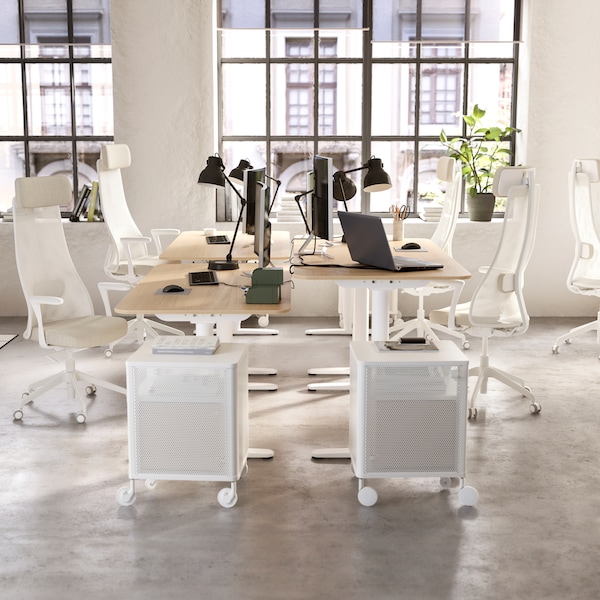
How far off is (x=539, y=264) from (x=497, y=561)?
187 inches

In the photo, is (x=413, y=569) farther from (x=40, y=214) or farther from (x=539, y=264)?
(x=539, y=264)

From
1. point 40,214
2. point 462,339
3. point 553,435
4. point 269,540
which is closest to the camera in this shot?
point 269,540

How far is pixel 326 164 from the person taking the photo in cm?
534

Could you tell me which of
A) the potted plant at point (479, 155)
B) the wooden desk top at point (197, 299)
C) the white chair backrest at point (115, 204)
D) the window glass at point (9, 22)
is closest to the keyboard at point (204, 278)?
the wooden desk top at point (197, 299)

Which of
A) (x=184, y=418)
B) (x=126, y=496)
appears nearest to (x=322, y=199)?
(x=184, y=418)

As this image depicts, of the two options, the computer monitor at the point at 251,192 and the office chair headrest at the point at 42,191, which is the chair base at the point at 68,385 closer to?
the office chair headrest at the point at 42,191

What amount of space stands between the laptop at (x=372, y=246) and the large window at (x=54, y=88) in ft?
12.1

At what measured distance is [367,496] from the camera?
13.6ft

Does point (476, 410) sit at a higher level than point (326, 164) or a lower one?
lower

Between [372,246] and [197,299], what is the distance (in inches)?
39.4

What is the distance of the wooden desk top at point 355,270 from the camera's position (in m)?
4.89

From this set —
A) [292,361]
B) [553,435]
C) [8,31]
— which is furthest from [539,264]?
[8,31]

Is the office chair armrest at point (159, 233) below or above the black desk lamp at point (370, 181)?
below

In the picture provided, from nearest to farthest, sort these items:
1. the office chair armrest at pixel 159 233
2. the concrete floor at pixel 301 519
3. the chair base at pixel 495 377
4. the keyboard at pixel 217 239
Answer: the concrete floor at pixel 301 519 < the chair base at pixel 495 377 < the keyboard at pixel 217 239 < the office chair armrest at pixel 159 233
